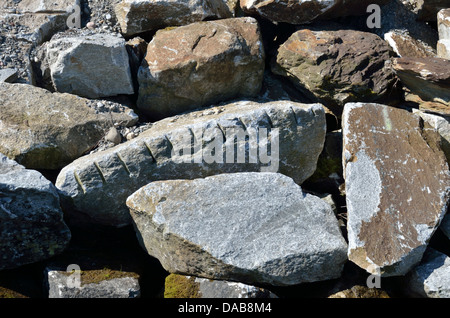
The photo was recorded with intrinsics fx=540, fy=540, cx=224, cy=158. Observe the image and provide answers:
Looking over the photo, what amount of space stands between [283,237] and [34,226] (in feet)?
5.03

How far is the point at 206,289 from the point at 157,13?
2452 millimetres

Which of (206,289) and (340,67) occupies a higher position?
(340,67)

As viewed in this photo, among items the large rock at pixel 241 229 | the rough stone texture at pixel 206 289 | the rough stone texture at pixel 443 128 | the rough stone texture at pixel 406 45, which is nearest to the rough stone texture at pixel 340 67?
the rough stone texture at pixel 406 45

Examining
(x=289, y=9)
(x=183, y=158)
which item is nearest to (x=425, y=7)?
(x=289, y=9)

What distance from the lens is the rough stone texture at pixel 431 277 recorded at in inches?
130

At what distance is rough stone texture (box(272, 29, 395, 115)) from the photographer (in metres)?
4.33

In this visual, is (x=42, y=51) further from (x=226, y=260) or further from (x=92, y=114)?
(x=226, y=260)

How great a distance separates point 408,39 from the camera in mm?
4711

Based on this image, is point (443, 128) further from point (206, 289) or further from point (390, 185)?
point (206, 289)

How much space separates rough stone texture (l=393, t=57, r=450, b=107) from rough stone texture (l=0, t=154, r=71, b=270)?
8.86 feet

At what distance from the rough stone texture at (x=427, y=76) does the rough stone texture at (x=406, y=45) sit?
1.47ft

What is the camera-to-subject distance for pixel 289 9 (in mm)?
4566

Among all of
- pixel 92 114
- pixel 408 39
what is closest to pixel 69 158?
pixel 92 114

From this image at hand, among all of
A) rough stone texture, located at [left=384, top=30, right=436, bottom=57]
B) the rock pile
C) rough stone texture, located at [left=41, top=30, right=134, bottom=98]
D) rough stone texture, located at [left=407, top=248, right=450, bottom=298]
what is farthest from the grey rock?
rough stone texture, located at [left=407, top=248, right=450, bottom=298]
